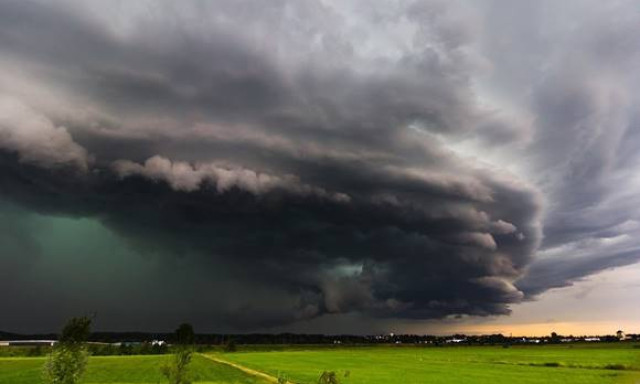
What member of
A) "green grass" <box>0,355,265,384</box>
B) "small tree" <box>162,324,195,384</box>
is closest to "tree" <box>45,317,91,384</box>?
"small tree" <box>162,324,195,384</box>

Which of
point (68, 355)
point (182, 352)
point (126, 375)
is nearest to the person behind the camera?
point (182, 352)

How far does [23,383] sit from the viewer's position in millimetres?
83062

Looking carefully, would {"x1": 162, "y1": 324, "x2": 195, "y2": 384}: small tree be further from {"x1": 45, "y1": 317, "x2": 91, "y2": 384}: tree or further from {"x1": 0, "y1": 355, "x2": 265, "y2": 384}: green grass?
{"x1": 0, "y1": 355, "x2": 265, "y2": 384}: green grass

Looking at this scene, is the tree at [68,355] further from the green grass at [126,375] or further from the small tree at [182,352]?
the green grass at [126,375]

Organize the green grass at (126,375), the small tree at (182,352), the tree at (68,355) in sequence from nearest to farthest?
the small tree at (182,352)
the tree at (68,355)
the green grass at (126,375)

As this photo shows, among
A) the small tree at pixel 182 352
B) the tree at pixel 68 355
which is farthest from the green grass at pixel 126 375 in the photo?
the small tree at pixel 182 352

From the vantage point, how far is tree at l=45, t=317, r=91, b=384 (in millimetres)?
40438

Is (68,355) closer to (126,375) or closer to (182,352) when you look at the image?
(182,352)

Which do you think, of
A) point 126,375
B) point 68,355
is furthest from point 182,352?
point 126,375

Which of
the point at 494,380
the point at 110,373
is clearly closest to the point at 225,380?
the point at 110,373

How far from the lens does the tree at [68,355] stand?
40438 mm

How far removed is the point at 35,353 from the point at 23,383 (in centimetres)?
9679

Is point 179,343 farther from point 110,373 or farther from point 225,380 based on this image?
point 110,373

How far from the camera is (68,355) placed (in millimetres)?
40625
